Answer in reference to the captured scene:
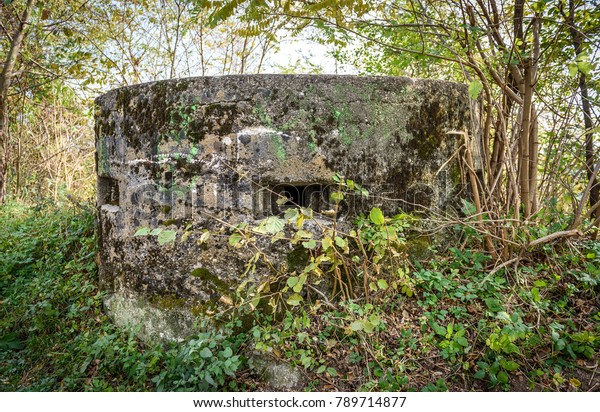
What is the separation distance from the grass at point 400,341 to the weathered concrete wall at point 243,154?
1.28ft

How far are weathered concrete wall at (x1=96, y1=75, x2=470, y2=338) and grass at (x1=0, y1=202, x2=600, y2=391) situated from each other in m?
0.39

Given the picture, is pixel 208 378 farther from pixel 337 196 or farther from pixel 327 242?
pixel 337 196

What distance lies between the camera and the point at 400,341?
2492mm

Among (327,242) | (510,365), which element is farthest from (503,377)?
(327,242)

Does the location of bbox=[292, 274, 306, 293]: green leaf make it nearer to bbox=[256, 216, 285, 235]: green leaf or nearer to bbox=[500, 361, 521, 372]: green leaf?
bbox=[256, 216, 285, 235]: green leaf

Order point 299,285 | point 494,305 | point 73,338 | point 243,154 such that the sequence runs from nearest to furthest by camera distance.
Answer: point 299,285, point 494,305, point 243,154, point 73,338

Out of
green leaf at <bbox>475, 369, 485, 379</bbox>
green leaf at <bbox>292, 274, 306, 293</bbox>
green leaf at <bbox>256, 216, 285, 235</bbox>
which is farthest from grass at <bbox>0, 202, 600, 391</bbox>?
green leaf at <bbox>256, 216, 285, 235</bbox>

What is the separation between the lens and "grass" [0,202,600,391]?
233 cm

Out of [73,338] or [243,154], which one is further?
[73,338]

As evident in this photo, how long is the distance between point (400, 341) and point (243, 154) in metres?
1.40

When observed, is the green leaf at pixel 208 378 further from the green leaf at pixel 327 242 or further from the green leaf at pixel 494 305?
the green leaf at pixel 494 305

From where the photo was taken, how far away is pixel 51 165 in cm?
700

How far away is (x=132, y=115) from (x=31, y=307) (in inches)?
67.3
